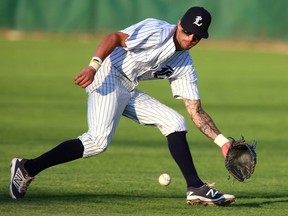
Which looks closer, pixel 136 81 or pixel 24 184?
pixel 24 184

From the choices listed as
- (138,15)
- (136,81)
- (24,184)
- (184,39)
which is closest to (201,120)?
(136,81)

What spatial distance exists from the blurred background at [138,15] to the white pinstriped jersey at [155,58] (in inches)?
769

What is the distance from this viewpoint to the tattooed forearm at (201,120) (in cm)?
760

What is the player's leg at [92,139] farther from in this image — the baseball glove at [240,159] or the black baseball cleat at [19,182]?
the baseball glove at [240,159]

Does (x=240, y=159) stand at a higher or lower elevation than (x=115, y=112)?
lower

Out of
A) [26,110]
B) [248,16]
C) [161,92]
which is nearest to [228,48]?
[248,16]

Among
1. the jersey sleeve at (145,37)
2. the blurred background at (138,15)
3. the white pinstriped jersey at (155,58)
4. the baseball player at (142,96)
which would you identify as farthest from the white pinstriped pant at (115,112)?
the blurred background at (138,15)

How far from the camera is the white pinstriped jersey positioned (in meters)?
7.20

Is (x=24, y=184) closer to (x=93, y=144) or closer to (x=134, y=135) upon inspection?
(x=93, y=144)

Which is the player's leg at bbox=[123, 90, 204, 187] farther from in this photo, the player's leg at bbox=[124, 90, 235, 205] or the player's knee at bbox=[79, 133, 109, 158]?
the player's knee at bbox=[79, 133, 109, 158]

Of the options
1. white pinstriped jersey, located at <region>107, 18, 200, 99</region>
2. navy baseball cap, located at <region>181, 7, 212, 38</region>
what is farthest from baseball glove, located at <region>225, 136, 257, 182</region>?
navy baseball cap, located at <region>181, 7, 212, 38</region>

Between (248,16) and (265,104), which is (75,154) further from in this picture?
(248,16)

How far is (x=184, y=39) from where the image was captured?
7.23 metres

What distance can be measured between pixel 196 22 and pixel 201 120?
909 mm
